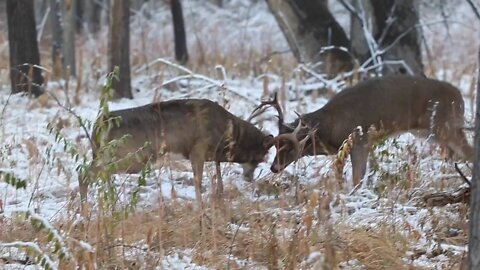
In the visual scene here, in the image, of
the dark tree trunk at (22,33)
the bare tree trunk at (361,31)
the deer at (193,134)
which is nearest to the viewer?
the deer at (193,134)

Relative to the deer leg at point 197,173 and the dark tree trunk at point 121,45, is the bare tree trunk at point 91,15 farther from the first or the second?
the deer leg at point 197,173

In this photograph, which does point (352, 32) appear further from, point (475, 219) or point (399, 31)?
point (475, 219)

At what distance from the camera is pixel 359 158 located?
26.5 ft

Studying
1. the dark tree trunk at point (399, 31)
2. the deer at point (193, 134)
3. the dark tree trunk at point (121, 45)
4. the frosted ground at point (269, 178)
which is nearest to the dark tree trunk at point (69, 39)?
the frosted ground at point (269, 178)

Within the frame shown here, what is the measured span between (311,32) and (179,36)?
4.59 meters

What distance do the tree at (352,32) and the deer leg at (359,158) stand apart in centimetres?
429

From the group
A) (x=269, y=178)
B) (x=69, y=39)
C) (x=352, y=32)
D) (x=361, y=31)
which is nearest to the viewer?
(x=269, y=178)

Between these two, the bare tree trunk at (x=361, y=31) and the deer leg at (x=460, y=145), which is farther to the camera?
the bare tree trunk at (x=361, y=31)

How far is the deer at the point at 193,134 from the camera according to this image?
7.43 m

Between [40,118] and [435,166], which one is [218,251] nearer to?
[435,166]

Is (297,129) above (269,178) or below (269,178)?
above

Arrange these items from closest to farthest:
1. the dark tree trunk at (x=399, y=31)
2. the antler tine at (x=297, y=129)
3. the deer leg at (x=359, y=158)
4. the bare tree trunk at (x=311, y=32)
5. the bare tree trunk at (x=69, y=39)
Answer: the deer leg at (x=359, y=158) → the antler tine at (x=297, y=129) → the dark tree trunk at (x=399, y=31) → the bare tree trunk at (x=311, y=32) → the bare tree trunk at (x=69, y=39)

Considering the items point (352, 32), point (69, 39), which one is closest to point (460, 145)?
point (352, 32)

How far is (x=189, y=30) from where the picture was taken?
2555 cm
